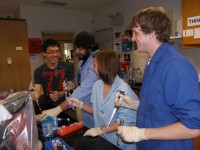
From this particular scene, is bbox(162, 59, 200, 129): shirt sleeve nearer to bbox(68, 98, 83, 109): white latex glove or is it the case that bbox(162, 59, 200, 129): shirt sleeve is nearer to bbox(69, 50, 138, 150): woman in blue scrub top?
bbox(69, 50, 138, 150): woman in blue scrub top

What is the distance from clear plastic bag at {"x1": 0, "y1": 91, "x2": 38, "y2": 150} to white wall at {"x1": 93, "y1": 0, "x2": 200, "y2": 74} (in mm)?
2710

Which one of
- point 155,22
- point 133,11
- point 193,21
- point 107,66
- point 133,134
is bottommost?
point 133,134

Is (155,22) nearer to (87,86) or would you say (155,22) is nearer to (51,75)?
(87,86)

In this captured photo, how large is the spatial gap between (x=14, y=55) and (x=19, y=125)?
11.2 ft

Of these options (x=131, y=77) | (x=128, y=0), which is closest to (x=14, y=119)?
(x=131, y=77)

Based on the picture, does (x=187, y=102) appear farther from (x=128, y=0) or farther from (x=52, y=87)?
(x=128, y=0)

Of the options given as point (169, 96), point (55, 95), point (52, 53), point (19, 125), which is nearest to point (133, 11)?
point (52, 53)

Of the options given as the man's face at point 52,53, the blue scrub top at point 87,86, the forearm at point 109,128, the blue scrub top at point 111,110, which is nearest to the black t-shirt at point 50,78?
the man's face at point 52,53

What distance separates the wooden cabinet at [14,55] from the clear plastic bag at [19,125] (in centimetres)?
334

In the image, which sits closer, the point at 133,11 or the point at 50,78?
the point at 50,78

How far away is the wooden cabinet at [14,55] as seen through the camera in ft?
12.0

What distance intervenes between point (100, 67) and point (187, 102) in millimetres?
729

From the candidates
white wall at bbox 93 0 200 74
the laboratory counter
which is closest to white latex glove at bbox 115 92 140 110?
the laboratory counter

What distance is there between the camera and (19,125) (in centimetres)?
68
